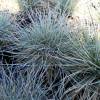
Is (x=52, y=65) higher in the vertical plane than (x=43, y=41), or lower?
lower

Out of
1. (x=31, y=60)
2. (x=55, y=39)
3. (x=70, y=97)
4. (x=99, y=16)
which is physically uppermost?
(x=99, y=16)

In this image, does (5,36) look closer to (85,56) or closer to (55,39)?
(55,39)

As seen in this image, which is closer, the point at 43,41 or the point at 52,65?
the point at 52,65

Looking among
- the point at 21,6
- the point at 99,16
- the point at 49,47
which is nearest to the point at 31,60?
the point at 49,47

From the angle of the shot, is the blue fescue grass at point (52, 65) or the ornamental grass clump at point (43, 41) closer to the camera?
the blue fescue grass at point (52, 65)

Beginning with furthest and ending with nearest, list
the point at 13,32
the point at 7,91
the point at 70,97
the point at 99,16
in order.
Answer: the point at 99,16 → the point at 13,32 → the point at 70,97 → the point at 7,91

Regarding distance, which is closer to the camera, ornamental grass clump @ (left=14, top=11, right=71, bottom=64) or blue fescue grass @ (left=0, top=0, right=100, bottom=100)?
blue fescue grass @ (left=0, top=0, right=100, bottom=100)

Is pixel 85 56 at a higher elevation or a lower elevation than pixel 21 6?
lower

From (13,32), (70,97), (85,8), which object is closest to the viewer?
(70,97)

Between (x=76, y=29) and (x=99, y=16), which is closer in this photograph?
(x=76, y=29)

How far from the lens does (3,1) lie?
3.57 meters

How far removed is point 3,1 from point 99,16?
1253 mm

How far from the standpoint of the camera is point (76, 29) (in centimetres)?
239

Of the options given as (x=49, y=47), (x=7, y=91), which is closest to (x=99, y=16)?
(x=49, y=47)
